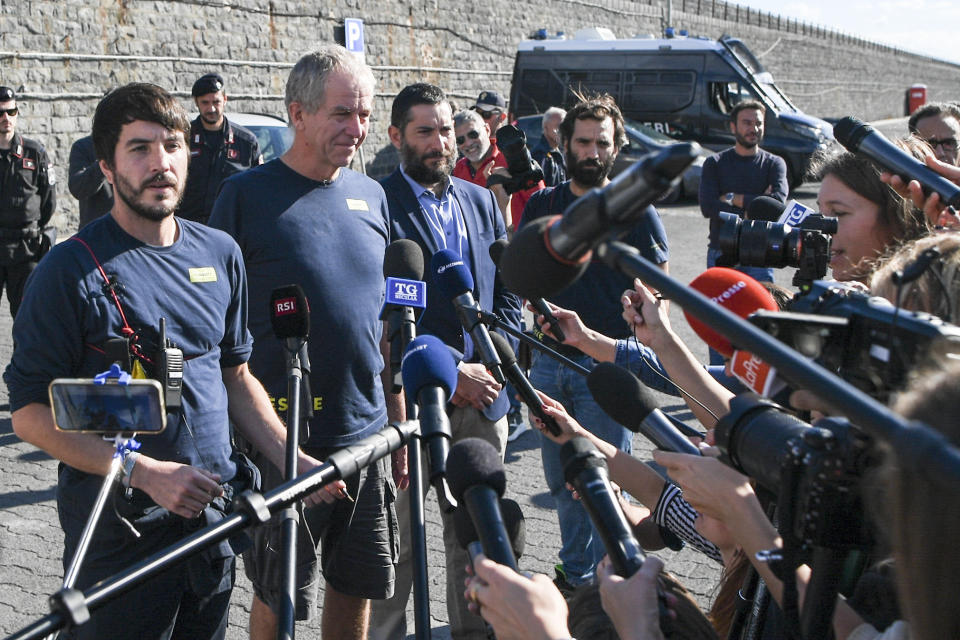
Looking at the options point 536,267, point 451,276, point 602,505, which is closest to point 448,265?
point 451,276

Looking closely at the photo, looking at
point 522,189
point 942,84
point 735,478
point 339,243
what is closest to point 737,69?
point 522,189

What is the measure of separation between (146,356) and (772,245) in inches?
72.7

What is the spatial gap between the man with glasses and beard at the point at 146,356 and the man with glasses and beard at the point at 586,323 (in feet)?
5.72

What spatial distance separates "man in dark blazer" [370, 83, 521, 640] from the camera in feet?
12.5

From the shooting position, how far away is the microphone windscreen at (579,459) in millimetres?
1806

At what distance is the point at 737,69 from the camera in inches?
765

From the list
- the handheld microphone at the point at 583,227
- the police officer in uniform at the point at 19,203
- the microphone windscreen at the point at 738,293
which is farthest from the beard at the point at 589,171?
the police officer in uniform at the point at 19,203

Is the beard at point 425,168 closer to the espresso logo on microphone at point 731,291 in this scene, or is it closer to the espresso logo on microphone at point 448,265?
the espresso logo on microphone at point 448,265

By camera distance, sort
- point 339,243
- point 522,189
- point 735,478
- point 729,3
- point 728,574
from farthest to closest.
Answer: point 729,3
point 522,189
point 339,243
point 728,574
point 735,478

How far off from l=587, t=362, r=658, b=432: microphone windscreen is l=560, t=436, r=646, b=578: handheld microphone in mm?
231

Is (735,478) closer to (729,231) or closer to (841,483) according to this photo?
(841,483)

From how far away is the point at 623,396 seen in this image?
81.9 inches

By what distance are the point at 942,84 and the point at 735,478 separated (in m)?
67.0

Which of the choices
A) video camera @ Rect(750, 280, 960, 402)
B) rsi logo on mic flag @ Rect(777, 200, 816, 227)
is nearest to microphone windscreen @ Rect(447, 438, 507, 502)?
video camera @ Rect(750, 280, 960, 402)
